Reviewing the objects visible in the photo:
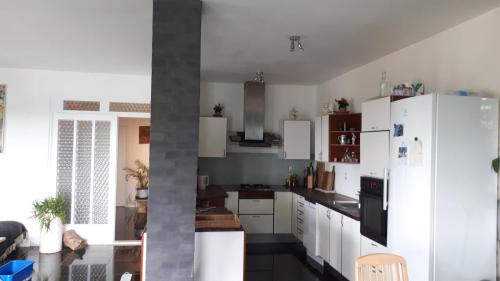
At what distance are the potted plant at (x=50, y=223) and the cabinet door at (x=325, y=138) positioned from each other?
3965 millimetres

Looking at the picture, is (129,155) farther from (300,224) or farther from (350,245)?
(350,245)

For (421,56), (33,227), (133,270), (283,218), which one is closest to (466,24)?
(421,56)

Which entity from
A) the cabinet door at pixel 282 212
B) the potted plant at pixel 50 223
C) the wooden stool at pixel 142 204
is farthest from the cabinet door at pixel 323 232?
the wooden stool at pixel 142 204

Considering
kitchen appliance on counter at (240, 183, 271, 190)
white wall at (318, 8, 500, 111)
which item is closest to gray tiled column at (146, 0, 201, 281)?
white wall at (318, 8, 500, 111)

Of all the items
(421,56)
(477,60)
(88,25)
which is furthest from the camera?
(421,56)

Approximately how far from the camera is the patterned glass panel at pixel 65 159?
5633mm

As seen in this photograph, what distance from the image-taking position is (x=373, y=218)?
3.42 meters

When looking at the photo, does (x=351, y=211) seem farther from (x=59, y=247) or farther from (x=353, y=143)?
(x=59, y=247)

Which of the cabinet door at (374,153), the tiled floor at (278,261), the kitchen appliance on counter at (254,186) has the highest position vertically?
the cabinet door at (374,153)

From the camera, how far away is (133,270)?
447 cm

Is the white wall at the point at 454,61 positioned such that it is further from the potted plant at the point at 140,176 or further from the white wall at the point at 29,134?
the potted plant at the point at 140,176

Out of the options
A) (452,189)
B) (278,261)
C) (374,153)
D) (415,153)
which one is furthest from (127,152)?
(452,189)

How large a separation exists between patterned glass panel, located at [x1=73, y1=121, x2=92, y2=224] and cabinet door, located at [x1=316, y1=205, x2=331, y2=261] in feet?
11.7

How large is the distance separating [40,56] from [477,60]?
16.2 feet
